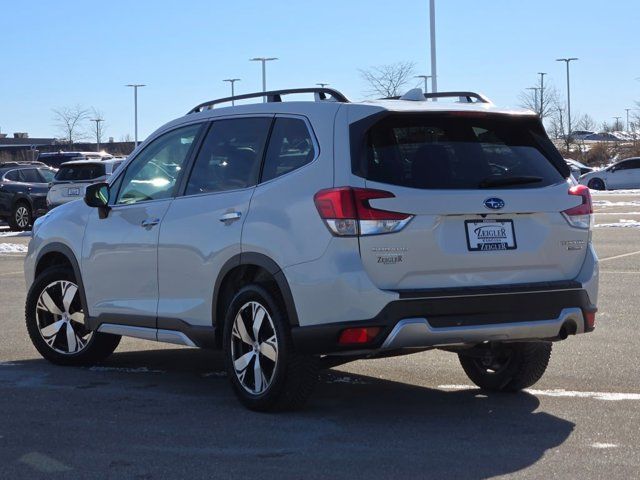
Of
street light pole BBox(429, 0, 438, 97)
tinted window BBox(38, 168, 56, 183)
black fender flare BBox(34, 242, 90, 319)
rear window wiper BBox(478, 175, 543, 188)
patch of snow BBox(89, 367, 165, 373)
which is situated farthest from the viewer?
street light pole BBox(429, 0, 438, 97)

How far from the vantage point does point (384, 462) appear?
5.93 metres

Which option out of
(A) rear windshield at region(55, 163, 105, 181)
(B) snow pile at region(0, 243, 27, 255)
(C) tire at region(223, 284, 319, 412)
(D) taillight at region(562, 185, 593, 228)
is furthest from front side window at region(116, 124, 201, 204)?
(A) rear windshield at region(55, 163, 105, 181)

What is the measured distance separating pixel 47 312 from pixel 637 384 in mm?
4152

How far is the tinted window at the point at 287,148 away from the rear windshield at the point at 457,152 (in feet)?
1.25

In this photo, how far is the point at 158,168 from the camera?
27.6 ft

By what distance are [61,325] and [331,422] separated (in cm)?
289

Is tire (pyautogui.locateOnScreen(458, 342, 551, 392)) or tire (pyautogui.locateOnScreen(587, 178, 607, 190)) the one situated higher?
tire (pyautogui.locateOnScreen(587, 178, 607, 190))

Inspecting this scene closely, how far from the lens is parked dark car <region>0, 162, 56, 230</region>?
30.4 meters

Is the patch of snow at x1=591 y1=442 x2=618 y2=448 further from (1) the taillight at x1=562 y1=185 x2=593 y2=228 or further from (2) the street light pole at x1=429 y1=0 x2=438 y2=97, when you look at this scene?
(2) the street light pole at x1=429 y1=0 x2=438 y2=97

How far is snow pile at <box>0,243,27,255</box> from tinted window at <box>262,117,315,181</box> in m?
15.7

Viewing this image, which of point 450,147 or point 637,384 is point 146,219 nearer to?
point 450,147

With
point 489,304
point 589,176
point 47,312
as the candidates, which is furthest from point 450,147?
point 589,176

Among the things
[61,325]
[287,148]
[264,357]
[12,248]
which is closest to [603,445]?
[264,357]

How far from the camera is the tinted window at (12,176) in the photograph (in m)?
31.0
